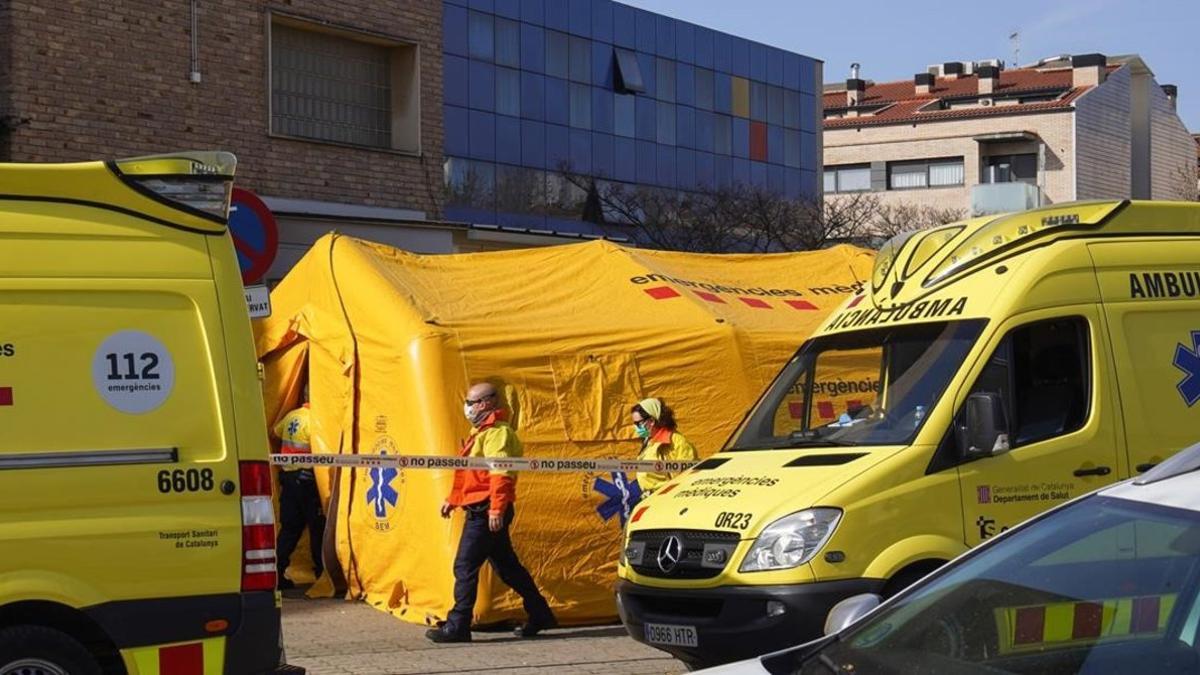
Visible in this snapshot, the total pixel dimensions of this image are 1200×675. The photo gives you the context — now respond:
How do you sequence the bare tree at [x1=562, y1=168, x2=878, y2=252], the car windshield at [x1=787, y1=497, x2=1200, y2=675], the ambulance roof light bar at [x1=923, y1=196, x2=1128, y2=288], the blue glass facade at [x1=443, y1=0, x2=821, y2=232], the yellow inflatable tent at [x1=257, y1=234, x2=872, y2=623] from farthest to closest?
the bare tree at [x1=562, y1=168, x2=878, y2=252] < the blue glass facade at [x1=443, y1=0, x2=821, y2=232] < the yellow inflatable tent at [x1=257, y1=234, x2=872, y2=623] < the ambulance roof light bar at [x1=923, y1=196, x2=1128, y2=288] < the car windshield at [x1=787, y1=497, x2=1200, y2=675]

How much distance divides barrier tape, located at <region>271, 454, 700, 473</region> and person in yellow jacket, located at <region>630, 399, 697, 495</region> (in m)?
0.05

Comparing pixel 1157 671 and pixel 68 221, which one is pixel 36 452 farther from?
pixel 1157 671

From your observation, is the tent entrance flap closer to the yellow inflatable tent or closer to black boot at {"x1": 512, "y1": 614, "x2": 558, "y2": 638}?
the yellow inflatable tent

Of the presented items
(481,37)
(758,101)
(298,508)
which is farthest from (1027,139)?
(298,508)

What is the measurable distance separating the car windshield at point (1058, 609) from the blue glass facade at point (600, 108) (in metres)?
29.5

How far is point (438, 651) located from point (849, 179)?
63689 millimetres

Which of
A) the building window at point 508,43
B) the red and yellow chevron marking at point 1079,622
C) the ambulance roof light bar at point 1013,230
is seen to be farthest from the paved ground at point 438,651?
the building window at point 508,43

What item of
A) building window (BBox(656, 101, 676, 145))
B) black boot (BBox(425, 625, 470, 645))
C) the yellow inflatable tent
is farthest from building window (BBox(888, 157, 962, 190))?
black boot (BBox(425, 625, 470, 645))

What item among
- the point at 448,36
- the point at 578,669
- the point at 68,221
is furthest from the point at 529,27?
the point at 68,221

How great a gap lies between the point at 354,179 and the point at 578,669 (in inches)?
458

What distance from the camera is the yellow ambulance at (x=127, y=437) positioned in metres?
5.92

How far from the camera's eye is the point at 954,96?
244 feet

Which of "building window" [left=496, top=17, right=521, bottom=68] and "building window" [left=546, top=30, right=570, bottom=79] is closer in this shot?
"building window" [left=496, top=17, right=521, bottom=68]

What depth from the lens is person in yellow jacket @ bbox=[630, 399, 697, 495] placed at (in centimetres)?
1072
